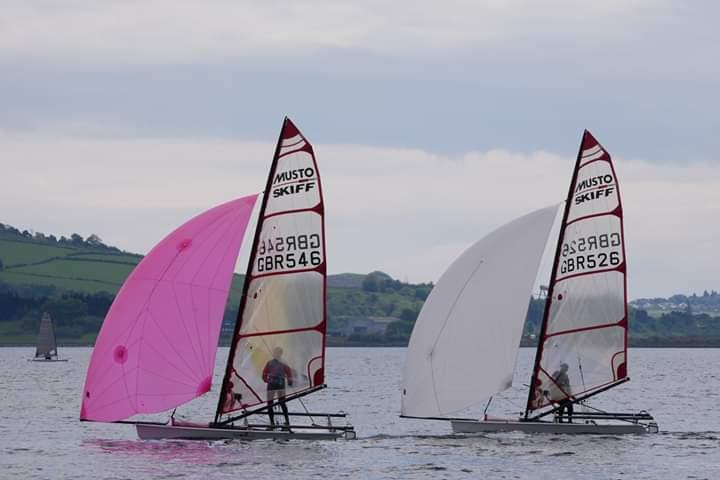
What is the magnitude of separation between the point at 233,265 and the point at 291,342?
258 centimetres

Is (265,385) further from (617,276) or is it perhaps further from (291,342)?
(617,276)

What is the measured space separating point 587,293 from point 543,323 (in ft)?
5.10

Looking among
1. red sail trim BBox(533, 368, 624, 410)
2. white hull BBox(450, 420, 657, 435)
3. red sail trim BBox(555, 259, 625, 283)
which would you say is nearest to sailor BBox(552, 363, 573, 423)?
red sail trim BBox(533, 368, 624, 410)

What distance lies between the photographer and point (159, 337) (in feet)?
136

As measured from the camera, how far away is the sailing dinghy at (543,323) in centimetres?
4466

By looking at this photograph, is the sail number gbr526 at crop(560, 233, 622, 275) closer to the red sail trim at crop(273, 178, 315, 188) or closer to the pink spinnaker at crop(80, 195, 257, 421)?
the red sail trim at crop(273, 178, 315, 188)

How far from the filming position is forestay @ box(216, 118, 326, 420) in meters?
41.7

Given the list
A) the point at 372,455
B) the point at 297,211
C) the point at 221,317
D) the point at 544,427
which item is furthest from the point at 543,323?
the point at 221,317

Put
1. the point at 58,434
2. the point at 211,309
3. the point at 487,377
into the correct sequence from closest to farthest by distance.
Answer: the point at 211,309, the point at 487,377, the point at 58,434

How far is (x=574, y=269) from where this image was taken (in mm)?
45500

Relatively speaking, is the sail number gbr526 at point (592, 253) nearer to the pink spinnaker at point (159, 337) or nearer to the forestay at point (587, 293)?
the forestay at point (587, 293)

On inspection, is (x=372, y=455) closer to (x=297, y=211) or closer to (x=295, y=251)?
(x=295, y=251)

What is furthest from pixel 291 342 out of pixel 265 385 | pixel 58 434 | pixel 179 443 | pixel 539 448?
pixel 58 434

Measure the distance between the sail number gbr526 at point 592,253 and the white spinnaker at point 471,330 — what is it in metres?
1.33
